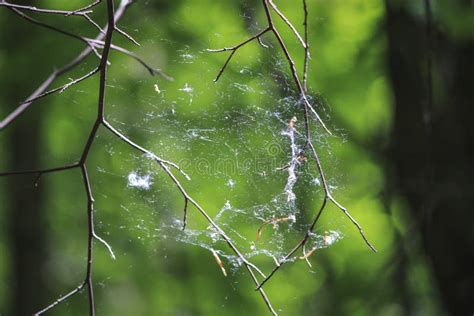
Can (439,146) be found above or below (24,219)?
below

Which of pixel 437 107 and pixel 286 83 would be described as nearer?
pixel 286 83

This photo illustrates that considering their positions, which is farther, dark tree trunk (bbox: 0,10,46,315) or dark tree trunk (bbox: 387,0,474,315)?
dark tree trunk (bbox: 0,10,46,315)

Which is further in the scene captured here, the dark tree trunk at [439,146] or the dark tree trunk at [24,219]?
the dark tree trunk at [24,219]

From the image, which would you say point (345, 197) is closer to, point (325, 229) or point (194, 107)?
point (325, 229)

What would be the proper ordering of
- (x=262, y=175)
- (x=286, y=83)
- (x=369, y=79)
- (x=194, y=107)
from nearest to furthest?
1. (x=286, y=83)
2. (x=262, y=175)
3. (x=194, y=107)
4. (x=369, y=79)

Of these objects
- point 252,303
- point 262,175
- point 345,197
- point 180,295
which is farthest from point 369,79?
point 180,295

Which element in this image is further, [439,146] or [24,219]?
[24,219]

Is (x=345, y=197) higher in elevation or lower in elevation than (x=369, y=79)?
lower

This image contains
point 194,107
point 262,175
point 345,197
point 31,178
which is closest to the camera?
point 262,175
